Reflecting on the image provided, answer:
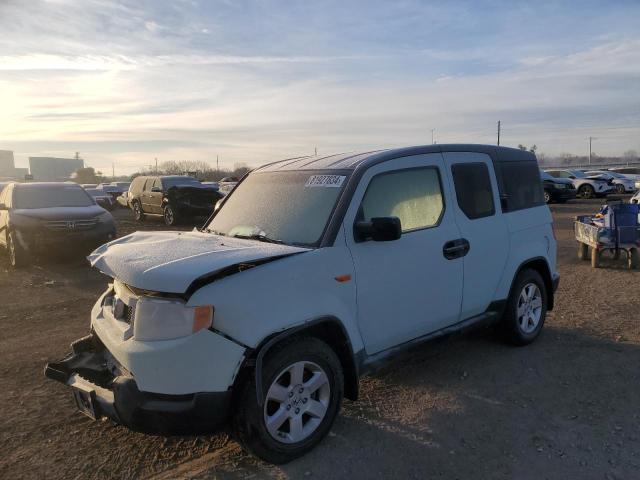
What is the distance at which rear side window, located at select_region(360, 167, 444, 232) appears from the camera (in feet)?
12.2

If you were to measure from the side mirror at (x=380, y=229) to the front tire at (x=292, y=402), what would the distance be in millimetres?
785

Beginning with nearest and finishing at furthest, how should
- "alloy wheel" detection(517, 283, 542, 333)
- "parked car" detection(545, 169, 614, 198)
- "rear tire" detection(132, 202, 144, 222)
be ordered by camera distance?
"alloy wheel" detection(517, 283, 542, 333) → "rear tire" detection(132, 202, 144, 222) → "parked car" detection(545, 169, 614, 198)

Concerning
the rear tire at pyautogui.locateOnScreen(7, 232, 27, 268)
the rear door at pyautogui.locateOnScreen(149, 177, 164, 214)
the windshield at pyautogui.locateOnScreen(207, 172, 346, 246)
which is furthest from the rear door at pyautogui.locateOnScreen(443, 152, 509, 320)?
the rear door at pyautogui.locateOnScreen(149, 177, 164, 214)

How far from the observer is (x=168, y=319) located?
9.13 feet

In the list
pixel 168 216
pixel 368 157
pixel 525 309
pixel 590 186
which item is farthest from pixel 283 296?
pixel 590 186

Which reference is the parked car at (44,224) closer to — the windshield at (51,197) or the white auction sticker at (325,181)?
the windshield at (51,197)

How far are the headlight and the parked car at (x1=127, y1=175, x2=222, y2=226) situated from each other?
1481cm

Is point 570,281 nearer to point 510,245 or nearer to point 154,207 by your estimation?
point 510,245

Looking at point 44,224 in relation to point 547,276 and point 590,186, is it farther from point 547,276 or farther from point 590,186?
point 590,186

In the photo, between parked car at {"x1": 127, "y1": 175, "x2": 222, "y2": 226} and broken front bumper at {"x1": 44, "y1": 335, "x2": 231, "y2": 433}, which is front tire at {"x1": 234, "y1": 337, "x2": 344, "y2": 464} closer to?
broken front bumper at {"x1": 44, "y1": 335, "x2": 231, "y2": 433}

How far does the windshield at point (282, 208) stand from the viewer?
3.55 metres

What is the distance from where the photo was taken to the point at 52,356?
4965 mm

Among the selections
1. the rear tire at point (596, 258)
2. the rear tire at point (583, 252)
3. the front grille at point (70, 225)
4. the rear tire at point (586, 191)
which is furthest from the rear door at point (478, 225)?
the rear tire at point (586, 191)

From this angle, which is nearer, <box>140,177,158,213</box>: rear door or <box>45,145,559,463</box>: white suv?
<box>45,145,559,463</box>: white suv
